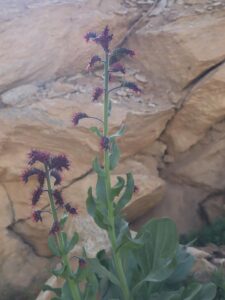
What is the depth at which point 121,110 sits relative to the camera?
522 cm

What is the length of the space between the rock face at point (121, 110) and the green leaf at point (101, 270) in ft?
4.13

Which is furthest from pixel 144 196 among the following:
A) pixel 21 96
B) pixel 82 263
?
pixel 82 263

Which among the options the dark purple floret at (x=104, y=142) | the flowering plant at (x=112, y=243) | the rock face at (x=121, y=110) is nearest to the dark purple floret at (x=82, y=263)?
the flowering plant at (x=112, y=243)

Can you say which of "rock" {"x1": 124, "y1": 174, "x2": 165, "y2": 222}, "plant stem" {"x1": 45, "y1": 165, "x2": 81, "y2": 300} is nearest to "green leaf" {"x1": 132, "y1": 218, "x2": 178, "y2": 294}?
"plant stem" {"x1": 45, "y1": 165, "x2": 81, "y2": 300}

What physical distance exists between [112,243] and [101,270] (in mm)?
279

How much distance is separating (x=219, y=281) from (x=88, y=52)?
286 cm

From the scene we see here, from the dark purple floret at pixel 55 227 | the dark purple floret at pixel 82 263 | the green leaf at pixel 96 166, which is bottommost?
the dark purple floret at pixel 82 263

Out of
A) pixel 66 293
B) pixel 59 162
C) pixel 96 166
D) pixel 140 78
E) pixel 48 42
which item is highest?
pixel 59 162

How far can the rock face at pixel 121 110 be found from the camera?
5.18 meters

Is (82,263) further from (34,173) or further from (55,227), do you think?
(34,173)

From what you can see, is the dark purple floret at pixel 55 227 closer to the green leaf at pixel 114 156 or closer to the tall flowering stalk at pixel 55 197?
the tall flowering stalk at pixel 55 197

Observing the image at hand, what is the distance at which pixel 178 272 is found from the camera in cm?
395

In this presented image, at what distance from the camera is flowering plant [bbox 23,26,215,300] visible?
313cm

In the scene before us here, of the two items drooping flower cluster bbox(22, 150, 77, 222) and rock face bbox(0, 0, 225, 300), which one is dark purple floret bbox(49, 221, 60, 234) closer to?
drooping flower cluster bbox(22, 150, 77, 222)
